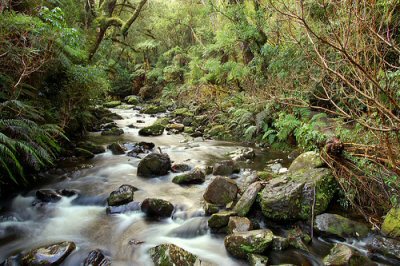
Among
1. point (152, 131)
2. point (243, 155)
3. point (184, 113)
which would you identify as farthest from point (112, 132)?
point (243, 155)

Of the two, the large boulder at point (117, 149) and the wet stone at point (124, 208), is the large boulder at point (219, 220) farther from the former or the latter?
the large boulder at point (117, 149)

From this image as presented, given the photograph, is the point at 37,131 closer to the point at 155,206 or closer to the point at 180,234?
the point at 155,206

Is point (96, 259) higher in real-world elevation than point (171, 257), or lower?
lower

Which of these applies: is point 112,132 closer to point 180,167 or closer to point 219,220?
point 180,167

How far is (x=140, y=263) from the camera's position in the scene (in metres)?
4.05

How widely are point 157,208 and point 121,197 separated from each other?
0.84 m

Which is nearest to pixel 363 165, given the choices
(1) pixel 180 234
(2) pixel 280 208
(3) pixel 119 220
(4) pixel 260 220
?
(2) pixel 280 208

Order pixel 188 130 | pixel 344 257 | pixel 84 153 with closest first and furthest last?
pixel 344 257 → pixel 84 153 → pixel 188 130

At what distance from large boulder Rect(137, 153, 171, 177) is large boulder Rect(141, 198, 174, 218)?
1.70m

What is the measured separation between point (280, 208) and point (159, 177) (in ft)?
10.6

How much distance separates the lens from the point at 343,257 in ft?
12.3

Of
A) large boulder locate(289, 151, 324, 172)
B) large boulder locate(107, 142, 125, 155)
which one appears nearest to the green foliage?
large boulder locate(107, 142, 125, 155)

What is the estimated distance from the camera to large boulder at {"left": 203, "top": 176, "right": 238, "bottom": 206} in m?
5.43

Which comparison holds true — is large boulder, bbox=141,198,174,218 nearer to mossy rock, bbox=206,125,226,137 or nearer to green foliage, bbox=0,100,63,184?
green foliage, bbox=0,100,63,184
